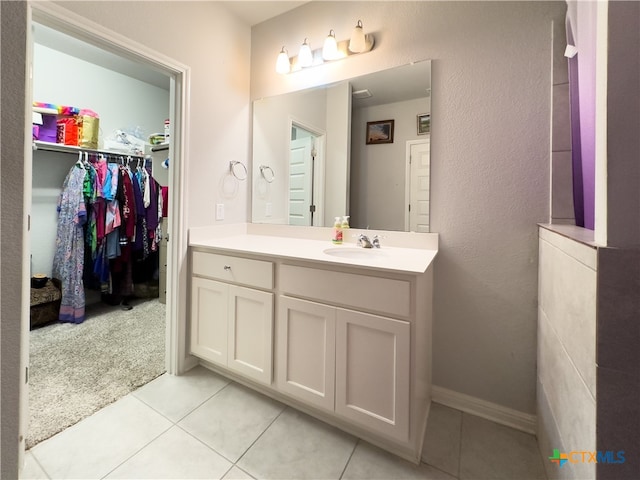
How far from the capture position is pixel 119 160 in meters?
2.97

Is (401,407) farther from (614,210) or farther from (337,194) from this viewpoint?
(337,194)

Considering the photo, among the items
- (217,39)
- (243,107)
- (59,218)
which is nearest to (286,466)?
(243,107)

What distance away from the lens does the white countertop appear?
4.03ft

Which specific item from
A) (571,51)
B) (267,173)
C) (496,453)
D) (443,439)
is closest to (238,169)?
(267,173)

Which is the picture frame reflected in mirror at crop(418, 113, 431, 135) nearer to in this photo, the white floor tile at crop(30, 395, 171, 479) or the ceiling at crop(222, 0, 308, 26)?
→ the ceiling at crop(222, 0, 308, 26)

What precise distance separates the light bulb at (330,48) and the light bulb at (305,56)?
0.12m

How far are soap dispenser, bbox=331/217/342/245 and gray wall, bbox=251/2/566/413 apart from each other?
570mm

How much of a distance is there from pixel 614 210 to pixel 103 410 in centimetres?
219

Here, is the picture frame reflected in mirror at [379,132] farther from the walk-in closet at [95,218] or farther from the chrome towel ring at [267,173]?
the walk-in closet at [95,218]

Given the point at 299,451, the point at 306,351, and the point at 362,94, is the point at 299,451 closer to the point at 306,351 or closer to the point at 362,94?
the point at 306,351

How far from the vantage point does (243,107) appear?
2.19 meters

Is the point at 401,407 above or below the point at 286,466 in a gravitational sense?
above

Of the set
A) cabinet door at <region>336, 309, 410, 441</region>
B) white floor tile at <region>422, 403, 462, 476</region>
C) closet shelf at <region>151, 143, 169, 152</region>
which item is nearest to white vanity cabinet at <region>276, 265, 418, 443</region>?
cabinet door at <region>336, 309, 410, 441</region>

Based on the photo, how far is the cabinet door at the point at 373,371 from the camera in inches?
45.8
